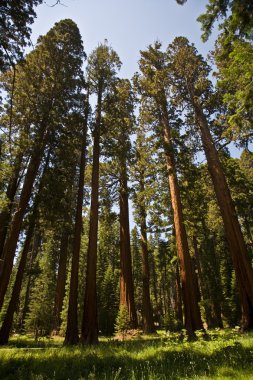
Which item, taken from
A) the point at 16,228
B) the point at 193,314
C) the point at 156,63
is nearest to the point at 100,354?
the point at 193,314

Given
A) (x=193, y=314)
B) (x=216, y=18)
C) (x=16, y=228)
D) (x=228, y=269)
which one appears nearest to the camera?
(x=216, y=18)

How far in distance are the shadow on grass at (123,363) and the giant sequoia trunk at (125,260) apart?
8446 millimetres

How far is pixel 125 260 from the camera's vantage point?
17.5 meters

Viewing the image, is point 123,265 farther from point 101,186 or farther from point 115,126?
point 115,126

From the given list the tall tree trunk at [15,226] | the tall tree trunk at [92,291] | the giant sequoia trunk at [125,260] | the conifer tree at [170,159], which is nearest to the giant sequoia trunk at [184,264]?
the conifer tree at [170,159]

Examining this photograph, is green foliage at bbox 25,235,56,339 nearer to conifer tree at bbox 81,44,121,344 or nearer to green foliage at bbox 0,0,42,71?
conifer tree at bbox 81,44,121,344

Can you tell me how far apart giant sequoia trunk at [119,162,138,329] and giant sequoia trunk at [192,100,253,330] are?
20.2ft

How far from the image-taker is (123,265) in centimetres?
1741

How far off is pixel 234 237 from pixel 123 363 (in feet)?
23.3

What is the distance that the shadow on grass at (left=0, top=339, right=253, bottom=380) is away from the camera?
5199 millimetres

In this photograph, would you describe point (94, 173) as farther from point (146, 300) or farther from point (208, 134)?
point (146, 300)

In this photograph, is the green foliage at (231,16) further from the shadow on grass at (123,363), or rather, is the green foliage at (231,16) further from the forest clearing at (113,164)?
the shadow on grass at (123,363)

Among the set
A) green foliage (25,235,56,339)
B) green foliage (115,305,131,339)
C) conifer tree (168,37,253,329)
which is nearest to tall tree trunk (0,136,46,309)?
green foliage (115,305,131,339)

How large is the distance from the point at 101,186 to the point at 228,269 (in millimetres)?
22212
